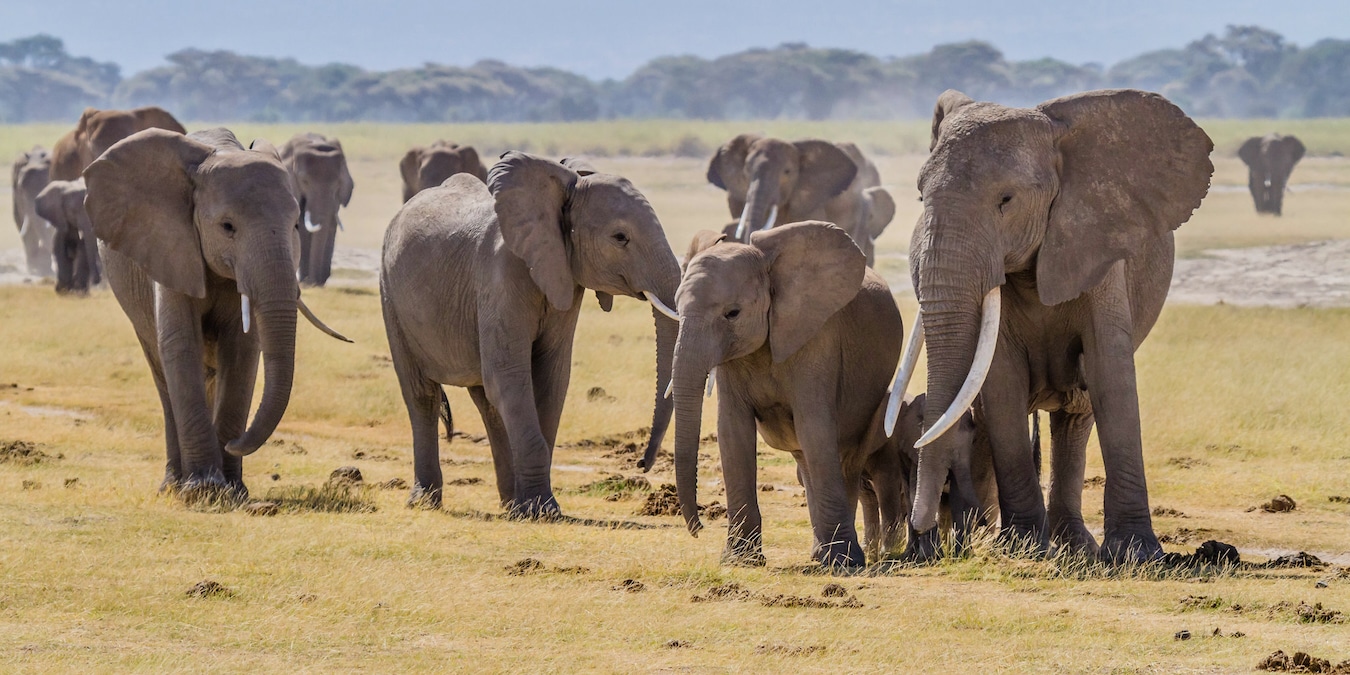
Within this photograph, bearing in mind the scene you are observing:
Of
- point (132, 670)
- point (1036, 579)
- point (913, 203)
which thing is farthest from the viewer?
point (913, 203)

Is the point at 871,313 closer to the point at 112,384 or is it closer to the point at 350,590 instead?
the point at 350,590

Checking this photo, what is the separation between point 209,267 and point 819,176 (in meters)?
14.8

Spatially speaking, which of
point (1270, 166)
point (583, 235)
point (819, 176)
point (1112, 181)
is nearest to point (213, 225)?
point (583, 235)

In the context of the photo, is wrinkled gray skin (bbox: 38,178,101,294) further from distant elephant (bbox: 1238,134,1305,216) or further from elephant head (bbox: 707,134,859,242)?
distant elephant (bbox: 1238,134,1305,216)

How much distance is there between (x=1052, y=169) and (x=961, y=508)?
1.84 m

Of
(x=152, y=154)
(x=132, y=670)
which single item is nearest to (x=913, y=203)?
(x=152, y=154)

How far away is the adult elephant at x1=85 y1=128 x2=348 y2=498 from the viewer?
1045cm

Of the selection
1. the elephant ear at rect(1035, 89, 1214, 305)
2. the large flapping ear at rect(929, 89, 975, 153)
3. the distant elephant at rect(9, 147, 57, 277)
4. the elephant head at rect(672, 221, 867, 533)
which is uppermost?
the large flapping ear at rect(929, 89, 975, 153)

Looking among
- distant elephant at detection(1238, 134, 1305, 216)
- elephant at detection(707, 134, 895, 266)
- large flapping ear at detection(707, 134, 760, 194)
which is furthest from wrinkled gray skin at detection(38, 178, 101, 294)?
distant elephant at detection(1238, 134, 1305, 216)

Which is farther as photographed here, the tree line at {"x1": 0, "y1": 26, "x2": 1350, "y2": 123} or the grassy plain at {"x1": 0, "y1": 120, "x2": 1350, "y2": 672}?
the tree line at {"x1": 0, "y1": 26, "x2": 1350, "y2": 123}

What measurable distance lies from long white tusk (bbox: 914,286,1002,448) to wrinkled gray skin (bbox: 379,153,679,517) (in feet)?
7.24

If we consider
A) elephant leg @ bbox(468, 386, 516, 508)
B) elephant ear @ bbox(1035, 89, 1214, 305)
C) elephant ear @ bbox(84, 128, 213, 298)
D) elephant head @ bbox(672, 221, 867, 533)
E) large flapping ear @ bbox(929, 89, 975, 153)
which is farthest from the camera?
elephant leg @ bbox(468, 386, 516, 508)

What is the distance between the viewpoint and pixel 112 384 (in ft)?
57.1

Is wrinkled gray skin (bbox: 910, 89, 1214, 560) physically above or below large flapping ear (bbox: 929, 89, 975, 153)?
below
